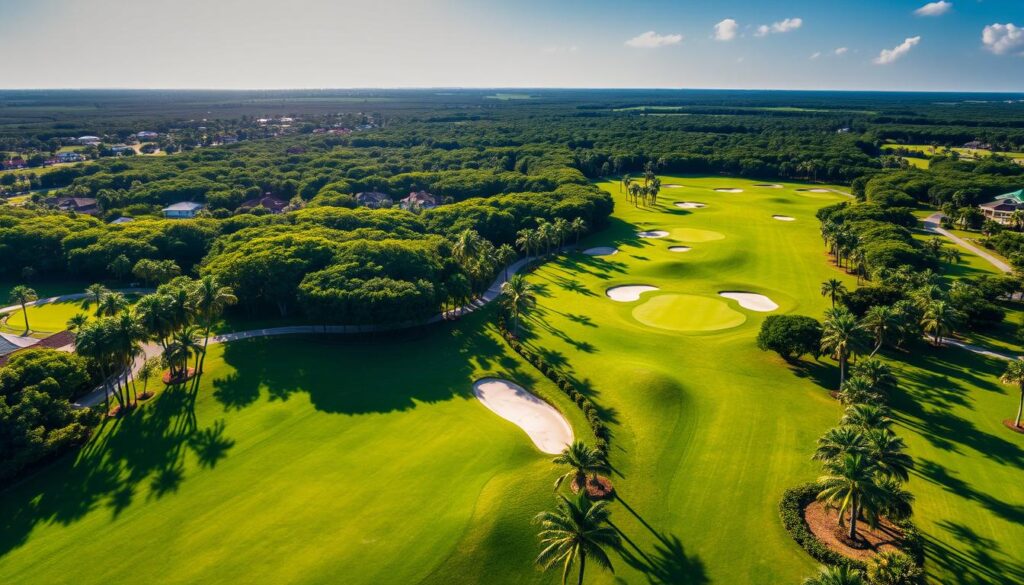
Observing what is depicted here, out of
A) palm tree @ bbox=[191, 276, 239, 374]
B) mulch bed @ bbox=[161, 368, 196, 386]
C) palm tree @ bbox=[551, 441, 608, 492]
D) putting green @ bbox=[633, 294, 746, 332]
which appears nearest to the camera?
palm tree @ bbox=[551, 441, 608, 492]

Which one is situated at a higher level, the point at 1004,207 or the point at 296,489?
the point at 1004,207

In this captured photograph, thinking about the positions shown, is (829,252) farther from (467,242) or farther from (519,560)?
(519,560)

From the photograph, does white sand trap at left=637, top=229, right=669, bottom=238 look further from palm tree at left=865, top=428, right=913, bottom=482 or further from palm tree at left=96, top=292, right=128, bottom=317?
palm tree at left=96, top=292, right=128, bottom=317

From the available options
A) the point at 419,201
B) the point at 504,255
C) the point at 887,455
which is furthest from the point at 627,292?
the point at 419,201

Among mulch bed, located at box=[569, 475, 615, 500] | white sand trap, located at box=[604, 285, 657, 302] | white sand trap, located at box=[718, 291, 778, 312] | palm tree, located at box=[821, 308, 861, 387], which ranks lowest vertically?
mulch bed, located at box=[569, 475, 615, 500]

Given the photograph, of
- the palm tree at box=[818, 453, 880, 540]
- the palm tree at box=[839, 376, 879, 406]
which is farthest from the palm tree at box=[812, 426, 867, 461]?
the palm tree at box=[839, 376, 879, 406]

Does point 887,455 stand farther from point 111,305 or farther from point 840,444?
point 111,305

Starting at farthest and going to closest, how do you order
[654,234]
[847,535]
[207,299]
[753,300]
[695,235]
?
1. [654,234]
2. [695,235]
3. [753,300]
4. [207,299]
5. [847,535]
